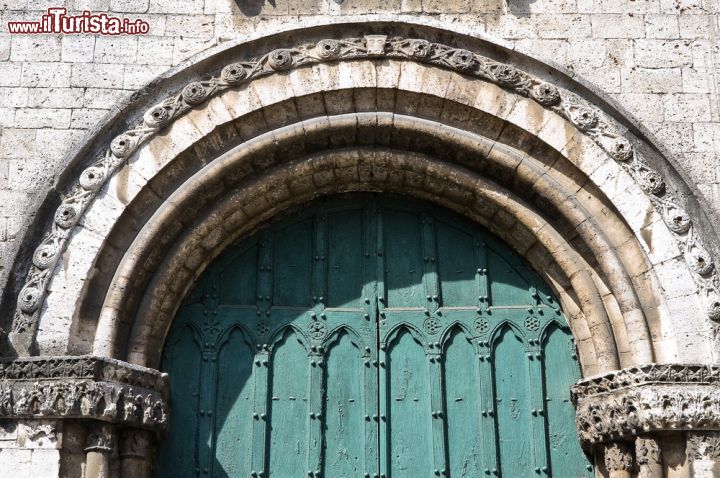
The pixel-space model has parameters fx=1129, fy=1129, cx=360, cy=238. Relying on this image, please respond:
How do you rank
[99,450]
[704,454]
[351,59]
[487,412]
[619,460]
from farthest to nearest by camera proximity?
[351,59] < [487,412] < [619,460] < [99,450] < [704,454]

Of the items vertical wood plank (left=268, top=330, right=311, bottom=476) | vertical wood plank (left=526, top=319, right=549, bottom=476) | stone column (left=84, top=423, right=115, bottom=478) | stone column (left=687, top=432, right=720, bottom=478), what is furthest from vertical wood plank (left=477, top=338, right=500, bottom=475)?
stone column (left=84, top=423, right=115, bottom=478)

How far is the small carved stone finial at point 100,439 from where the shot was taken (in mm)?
6148

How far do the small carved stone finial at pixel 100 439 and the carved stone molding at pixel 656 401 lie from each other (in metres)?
2.71

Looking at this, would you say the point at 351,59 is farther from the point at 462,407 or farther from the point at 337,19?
the point at 462,407

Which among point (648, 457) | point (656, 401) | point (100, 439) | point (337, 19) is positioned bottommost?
point (648, 457)

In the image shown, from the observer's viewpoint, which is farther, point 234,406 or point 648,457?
point 234,406

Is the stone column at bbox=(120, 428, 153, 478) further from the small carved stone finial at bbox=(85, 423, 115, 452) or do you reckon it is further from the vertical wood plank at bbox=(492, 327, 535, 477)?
the vertical wood plank at bbox=(492, 327, 535, 477)

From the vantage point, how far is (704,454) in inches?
237

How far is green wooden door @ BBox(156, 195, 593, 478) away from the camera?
22.1 ft

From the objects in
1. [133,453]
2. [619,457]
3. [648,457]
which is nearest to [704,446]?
[648,457]

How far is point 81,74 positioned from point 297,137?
1.36 meters

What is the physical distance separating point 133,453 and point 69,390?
1.76 ft

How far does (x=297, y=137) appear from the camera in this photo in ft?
22.4

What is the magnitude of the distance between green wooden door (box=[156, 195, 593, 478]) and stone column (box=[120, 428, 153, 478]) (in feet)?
1.02
